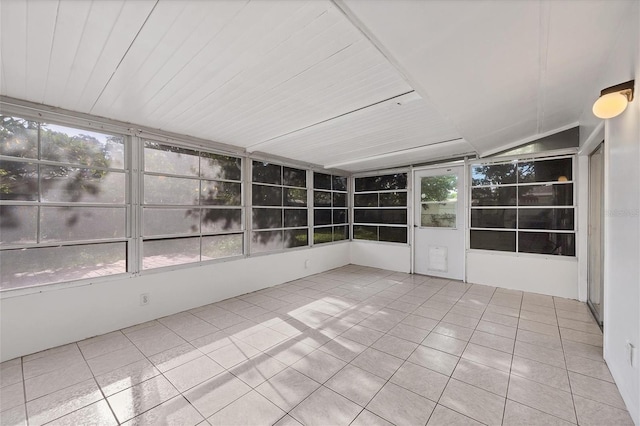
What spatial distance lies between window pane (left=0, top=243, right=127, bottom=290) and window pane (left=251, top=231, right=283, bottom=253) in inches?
73.5

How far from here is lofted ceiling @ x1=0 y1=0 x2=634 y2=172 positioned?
54.7 inches

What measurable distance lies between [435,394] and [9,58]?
3987mm

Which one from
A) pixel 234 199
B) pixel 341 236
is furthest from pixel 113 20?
pixel 341 236

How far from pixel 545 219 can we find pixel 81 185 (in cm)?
659

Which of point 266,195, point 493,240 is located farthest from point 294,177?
point 493,240

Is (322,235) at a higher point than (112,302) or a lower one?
higher

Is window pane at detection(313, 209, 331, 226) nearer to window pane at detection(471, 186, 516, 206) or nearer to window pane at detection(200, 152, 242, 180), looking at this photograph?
window pane at detection(200, 152, 242, 180)

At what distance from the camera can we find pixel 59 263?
2678 mm

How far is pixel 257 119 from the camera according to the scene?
2.97 meters

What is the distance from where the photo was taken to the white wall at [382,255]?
5.78m

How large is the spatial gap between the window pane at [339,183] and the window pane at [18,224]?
511 cm

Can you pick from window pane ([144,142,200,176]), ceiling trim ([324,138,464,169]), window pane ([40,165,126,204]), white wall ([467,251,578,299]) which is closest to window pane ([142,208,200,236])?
window pane ([40,165,126,204])

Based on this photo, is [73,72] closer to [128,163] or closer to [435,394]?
[128,163]

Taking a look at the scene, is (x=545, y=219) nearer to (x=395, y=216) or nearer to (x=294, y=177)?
(x=395, y=216)
